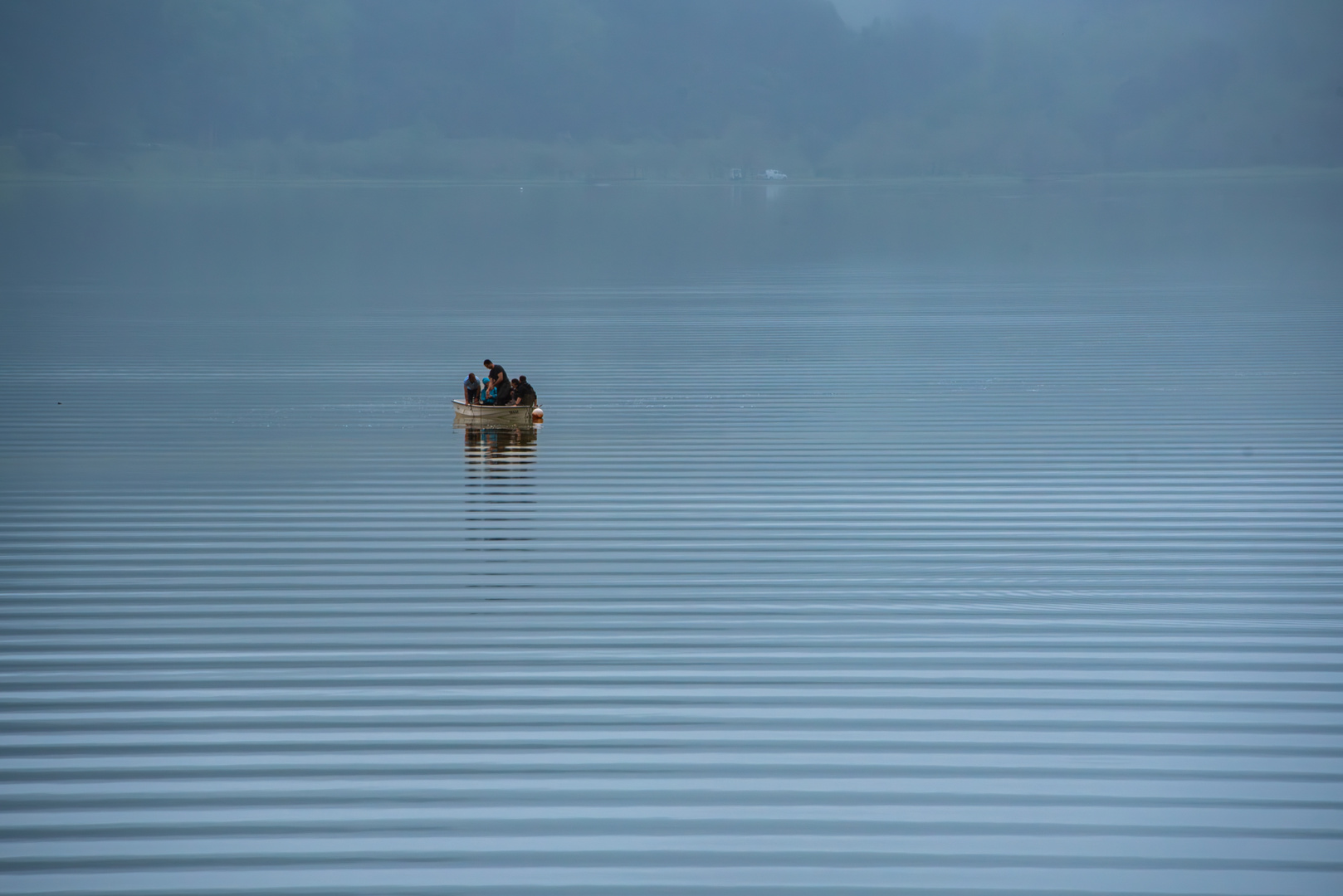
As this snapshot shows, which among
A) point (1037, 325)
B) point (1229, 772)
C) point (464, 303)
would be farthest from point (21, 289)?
point (1229, 772)

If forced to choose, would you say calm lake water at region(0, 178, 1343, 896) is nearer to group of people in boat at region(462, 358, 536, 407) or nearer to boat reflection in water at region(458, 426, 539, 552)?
boat reflection in water at region(458, 426, 539, 552)

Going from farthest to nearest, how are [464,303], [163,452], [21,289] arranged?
[21,289]
[464,303]
[163,452]

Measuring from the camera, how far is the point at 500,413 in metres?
12.0

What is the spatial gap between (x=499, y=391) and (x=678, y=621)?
5.25 m

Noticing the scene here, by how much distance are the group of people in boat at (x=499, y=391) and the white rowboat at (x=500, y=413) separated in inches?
1.8

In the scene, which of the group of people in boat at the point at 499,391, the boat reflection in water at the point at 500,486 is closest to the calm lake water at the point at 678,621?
the boat reflection in water at the point at 500,486

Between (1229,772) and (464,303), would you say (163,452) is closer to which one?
(1229,772)

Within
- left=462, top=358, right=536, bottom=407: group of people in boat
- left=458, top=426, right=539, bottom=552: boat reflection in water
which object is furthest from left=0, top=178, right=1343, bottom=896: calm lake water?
left=462, top=358, right=536, bottom=407: group of people in boat

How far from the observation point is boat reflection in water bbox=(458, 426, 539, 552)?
8.88m

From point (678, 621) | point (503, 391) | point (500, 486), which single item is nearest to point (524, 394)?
point (503, 391)

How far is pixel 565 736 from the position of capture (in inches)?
228

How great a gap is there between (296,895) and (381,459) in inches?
259

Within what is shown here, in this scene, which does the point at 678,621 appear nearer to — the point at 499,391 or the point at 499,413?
the point at 499,413

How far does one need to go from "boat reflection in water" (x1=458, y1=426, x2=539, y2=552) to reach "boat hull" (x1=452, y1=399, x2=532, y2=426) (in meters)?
0.08
